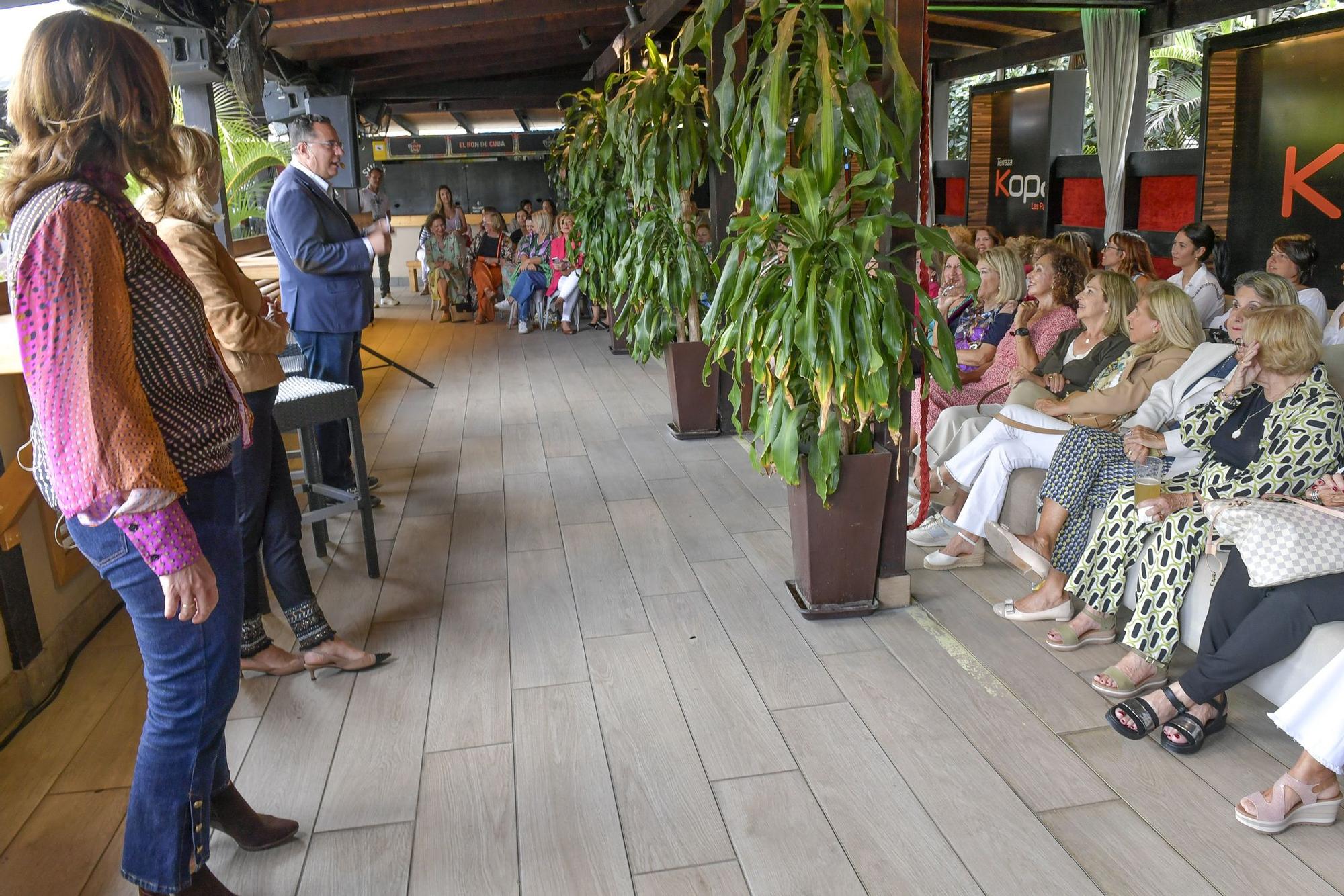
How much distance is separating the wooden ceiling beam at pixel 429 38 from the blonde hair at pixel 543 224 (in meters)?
1.76

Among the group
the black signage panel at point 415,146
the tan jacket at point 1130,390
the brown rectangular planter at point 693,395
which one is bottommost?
the brown rectangular planter at point 693,395

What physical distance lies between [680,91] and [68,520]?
3714 millimetres

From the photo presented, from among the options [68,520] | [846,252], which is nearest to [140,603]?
[68,520]

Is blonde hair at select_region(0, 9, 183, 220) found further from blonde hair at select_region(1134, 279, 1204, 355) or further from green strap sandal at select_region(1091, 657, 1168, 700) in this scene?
blonde hair at select_region(1134, 279, 1204, 355)

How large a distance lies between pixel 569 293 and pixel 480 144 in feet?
22.2

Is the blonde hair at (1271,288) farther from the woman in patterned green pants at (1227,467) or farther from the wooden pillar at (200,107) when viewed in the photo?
the wooden pillar at (200,107)

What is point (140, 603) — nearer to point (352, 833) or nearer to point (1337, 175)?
point (352, 833)

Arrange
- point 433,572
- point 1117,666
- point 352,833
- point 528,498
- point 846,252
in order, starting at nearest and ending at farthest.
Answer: point 352,833
point 1117,666
point 846,252
point 433,572
point 528,498

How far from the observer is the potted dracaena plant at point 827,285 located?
280 centimetres

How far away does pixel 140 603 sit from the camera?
5.09ft

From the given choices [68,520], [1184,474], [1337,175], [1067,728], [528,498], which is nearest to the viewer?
[68,520]

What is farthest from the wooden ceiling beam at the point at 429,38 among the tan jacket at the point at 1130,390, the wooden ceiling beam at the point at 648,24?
the tan jacket at the point at 1130,390

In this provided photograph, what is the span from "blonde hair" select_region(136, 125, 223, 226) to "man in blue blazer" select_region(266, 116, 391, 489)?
3.80 feet

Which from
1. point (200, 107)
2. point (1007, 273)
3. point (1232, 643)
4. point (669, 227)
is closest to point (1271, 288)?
point (1007, 273)
